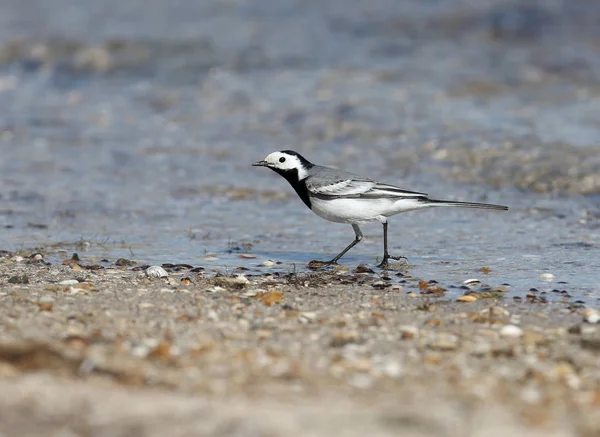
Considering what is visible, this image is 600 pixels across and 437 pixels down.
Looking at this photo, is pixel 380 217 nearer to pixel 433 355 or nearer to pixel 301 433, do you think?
pixel 433 355

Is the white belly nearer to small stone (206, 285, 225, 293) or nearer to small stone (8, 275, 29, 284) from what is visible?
small stone (206, 285, 225, 293)

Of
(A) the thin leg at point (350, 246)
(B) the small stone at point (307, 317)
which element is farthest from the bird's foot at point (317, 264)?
(B) the small stone at point (307, 317)

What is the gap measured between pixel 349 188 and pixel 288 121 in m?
7.10

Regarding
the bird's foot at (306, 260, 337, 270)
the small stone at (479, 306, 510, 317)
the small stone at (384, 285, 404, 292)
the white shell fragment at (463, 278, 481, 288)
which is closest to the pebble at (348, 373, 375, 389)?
the small stone at (479, 306, 510, 317)

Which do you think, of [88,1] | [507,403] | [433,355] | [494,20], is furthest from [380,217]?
[88,1]

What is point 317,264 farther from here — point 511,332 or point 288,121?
point 288,121

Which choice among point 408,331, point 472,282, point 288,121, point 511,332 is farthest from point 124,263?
point 288,121

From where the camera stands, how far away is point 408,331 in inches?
249

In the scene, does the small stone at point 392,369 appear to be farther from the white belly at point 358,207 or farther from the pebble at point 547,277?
the white belly at point 358,207

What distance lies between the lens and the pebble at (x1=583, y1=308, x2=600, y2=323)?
6.67 meters

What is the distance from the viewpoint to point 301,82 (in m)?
18.6

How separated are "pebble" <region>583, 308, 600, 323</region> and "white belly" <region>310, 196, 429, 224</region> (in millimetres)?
2497

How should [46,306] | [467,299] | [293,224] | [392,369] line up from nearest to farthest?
[392,369]
[46,306]
[467,299]
[293,224]

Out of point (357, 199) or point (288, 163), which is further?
point (288, 163)
